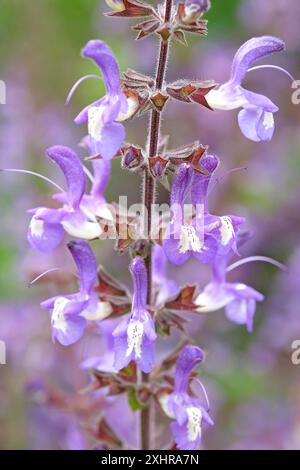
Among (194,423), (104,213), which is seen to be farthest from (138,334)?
(104,213)

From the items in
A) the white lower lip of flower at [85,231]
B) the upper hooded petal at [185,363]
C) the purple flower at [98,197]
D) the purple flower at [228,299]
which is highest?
the purple flower at [98,197]

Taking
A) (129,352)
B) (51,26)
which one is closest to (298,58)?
(51,26)

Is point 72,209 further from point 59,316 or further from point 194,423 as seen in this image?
point 194,423

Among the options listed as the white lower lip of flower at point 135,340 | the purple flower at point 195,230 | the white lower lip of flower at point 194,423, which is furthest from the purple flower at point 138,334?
the white lower lip of flower at point 194,423

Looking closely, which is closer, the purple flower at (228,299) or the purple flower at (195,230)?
the purple flower at (195,230)

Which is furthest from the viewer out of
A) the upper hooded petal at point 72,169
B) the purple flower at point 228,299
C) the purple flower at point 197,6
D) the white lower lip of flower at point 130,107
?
the purple flower at point 228,299

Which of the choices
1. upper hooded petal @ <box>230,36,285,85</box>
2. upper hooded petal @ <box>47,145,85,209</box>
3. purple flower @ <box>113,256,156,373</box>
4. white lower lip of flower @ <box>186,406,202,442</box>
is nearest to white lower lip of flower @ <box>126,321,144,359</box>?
purple flower @ <box>113,256,156,373</box>

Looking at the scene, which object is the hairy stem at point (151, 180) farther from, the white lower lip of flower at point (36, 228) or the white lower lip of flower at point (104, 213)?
the white lower lip of flower at point (36, 228)

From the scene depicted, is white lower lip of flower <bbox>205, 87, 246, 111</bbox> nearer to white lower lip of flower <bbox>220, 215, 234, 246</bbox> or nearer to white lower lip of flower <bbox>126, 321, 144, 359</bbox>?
white lower lip of flower <bbox>220, 215, 234, 246</bbox>
